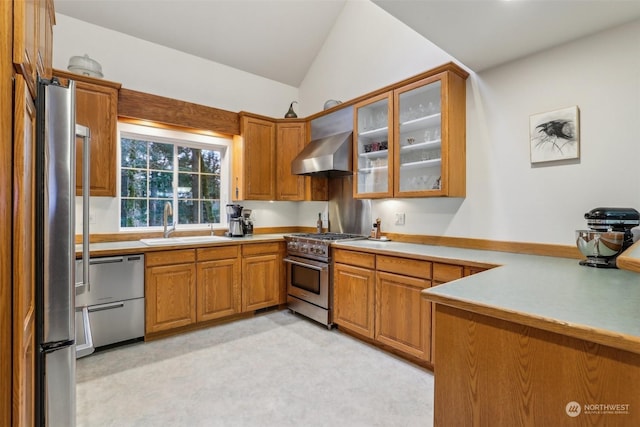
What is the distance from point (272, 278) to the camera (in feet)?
12.2

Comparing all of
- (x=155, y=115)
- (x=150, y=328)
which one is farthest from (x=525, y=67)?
(x=150, y=328)

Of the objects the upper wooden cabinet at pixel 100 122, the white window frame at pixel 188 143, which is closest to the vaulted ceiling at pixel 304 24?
the upper wooden cabinet at pixel 100 122

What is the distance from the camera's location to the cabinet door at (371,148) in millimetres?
3234

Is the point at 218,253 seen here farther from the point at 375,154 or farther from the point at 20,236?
the point at 20,236

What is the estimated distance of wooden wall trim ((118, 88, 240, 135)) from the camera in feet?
10.3

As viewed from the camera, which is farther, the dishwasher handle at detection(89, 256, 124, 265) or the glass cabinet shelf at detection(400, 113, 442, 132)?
the glass cabinet shelf at detection(400, 113, 442, 132)

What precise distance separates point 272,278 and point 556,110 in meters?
3.13

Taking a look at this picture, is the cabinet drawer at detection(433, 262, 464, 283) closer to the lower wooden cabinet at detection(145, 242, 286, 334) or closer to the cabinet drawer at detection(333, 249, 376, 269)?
the cabinet drawer at detection(333, 249, 376, 269)

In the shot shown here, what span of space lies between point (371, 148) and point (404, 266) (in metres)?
1.46

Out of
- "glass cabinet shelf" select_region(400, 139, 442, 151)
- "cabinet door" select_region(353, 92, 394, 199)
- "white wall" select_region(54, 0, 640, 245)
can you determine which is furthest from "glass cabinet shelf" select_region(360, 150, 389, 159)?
"white wall" select_region(54, 0, 640, 245)

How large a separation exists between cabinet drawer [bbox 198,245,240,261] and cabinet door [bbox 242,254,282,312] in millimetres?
165

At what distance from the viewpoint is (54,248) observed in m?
1.09

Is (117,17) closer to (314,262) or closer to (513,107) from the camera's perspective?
(314,262)

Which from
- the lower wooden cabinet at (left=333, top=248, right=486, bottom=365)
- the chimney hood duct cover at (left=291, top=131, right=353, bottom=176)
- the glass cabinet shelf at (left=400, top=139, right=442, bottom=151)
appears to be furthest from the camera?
the chimney hood duct cover at (left=291, top=131, right=353, bottom=176)
